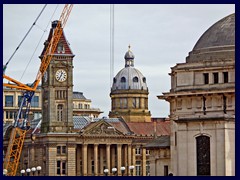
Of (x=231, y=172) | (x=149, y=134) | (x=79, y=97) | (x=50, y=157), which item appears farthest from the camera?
(x=79, y=97)

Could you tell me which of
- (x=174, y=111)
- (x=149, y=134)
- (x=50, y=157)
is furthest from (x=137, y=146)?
(x=174, y=111)

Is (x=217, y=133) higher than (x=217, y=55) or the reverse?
the reverse

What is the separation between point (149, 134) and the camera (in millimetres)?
158125

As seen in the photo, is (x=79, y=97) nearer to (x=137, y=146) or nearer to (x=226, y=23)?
(x=137, y=146)

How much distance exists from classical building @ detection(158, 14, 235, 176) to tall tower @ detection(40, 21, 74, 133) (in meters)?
70.6

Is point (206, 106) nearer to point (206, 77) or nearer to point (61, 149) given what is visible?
point (206, 77)

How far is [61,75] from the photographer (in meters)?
151

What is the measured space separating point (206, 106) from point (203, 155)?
3.05 metres

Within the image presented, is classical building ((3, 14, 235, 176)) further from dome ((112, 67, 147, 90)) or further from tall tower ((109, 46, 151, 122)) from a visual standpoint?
dome ((112, 67, 147, 90))

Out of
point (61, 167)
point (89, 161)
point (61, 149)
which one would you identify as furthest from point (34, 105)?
point (61, 167)

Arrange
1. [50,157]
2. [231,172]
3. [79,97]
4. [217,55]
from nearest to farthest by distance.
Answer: [231,172] → [217,55] → [50,157] → [79,97]

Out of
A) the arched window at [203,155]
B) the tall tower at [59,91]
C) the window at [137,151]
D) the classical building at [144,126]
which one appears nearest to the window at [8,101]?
the classical building at [144,126]

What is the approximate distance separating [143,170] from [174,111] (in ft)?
247

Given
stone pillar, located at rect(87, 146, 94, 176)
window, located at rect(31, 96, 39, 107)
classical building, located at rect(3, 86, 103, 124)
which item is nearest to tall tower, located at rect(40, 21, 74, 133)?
stone pillar, located at rect(87, 146, 94, 176)
